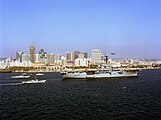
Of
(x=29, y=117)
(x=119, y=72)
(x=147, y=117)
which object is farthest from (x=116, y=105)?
(x=119, y=72)

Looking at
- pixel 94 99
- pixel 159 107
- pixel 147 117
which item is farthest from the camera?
pixel 94 99

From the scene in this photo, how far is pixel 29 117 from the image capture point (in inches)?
896

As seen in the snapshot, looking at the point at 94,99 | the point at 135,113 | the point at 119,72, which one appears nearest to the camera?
the point at 135,113

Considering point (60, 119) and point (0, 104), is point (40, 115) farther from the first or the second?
point (0, 104)

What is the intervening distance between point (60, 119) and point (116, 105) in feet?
23.9

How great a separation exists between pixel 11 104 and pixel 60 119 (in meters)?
8.84

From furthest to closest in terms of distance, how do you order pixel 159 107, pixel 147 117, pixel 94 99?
pixel 94 99 < pixel 159 107 < pixel 147 117

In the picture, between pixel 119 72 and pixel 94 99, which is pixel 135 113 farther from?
pixel 119 72

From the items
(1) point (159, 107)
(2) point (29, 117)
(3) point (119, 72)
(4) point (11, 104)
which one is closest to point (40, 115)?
(2) point (29, 117)

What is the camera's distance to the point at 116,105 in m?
27.2

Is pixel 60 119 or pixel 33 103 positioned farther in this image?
pixel 33 103

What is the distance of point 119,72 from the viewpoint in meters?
70.0

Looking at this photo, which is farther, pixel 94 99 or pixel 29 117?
pixel 94 99

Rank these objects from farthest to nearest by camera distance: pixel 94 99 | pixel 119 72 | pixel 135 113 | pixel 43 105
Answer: pixel 119 72 → pixel 94 99 → pixel 43 105 → pixel 135 113
